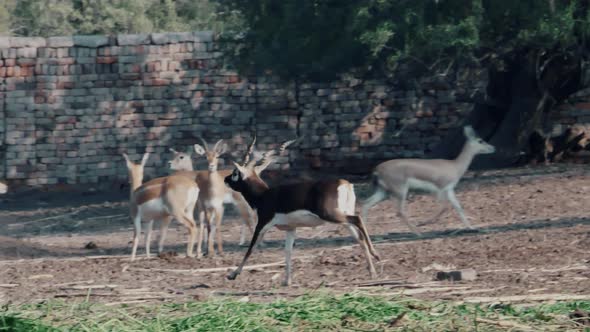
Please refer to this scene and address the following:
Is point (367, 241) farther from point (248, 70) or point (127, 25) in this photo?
point (127, 25)

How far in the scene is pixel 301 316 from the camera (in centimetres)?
859

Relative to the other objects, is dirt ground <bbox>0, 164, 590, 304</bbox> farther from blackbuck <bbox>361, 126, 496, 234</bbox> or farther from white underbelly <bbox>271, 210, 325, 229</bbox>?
white underbelly <bbox>271, 210, 325, 229</bbox>

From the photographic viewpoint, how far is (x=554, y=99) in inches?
789

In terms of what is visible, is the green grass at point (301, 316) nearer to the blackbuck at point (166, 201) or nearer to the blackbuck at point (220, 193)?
the blackbuck at point (166, 201)

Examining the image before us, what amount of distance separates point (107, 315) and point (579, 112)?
13841mm

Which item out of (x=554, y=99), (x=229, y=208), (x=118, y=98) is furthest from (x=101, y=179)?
(x=554, y=99)

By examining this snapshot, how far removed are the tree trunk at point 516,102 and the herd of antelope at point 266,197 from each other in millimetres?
2898

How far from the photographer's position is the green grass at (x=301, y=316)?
8148 millimetres

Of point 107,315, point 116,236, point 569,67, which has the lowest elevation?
point 116,236

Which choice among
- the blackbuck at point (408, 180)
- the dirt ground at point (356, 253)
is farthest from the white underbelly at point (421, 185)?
the dirt ground at point (356, 253)

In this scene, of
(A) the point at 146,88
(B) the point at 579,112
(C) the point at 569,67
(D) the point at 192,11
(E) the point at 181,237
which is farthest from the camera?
(D) the point at 192,11

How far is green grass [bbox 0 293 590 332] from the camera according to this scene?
26.7 feet

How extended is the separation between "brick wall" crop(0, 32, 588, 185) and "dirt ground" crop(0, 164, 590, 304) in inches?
75.8

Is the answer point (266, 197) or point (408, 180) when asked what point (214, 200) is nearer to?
point (408, 180)
